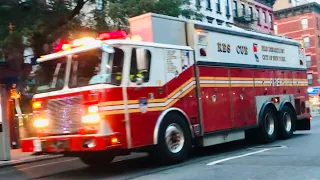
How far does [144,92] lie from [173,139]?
1.37 m

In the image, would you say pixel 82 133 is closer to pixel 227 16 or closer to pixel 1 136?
pixel 1 136

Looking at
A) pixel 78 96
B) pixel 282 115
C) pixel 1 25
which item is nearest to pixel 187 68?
pixel 78 96

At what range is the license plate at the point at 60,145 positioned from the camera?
8.55 meters

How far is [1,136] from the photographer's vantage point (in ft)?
47.6

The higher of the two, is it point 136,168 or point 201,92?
point 201,92

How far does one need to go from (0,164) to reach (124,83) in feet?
23.7

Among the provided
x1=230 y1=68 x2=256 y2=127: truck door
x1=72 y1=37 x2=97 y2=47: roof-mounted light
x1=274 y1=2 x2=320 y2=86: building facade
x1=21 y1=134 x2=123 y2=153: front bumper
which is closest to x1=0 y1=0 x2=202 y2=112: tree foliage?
x1=72 y1=37 x2=97 y2=47: roof-mounted light

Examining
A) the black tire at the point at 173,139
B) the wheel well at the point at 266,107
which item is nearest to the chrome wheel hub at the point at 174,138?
the black tire at the point at 173,139

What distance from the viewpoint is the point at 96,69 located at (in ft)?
28.0

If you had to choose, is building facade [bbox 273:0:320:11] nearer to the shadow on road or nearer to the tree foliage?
the tree foliage

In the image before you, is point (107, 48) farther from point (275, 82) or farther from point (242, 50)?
point (275, 82)

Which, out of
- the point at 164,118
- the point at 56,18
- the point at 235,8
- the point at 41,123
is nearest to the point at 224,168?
the point at 164,118

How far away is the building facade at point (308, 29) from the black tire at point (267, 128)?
2056 inches

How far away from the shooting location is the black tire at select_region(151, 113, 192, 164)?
9248 mm
